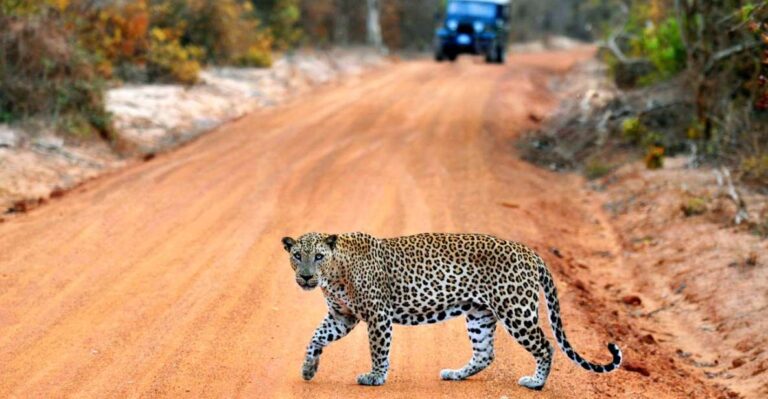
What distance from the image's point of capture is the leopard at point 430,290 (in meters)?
8.29

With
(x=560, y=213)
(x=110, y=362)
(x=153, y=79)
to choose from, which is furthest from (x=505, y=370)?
(x=153, y=79)

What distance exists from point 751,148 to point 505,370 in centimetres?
910

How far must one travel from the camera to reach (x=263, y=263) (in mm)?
12609

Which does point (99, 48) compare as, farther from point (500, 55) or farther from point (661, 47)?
point (500, 55)

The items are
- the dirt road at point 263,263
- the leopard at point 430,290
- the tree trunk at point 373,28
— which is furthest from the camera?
the tree trunk at point 373,28

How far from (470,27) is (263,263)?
27.1 metres

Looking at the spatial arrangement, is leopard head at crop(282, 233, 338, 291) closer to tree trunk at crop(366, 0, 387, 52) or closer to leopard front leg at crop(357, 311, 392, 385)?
leopard front leg at crop(357, 311, 392, 385)

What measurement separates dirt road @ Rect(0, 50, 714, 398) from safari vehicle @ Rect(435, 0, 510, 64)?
1396 cm

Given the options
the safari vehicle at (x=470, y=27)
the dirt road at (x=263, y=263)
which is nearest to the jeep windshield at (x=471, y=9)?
the safari vehicle at (x=470, y=27)

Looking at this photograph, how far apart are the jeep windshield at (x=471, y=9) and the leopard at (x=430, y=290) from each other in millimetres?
30188

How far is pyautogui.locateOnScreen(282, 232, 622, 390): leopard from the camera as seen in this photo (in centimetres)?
829

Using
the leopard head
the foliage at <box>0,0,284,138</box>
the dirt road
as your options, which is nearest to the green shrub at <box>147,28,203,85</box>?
the foliage at <box>0,0,284,138</box>

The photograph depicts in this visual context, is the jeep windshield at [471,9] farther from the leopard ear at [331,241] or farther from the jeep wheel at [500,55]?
the leopard ear at [331,241]

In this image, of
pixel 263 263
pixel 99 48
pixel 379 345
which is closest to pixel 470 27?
pixel 99 48
